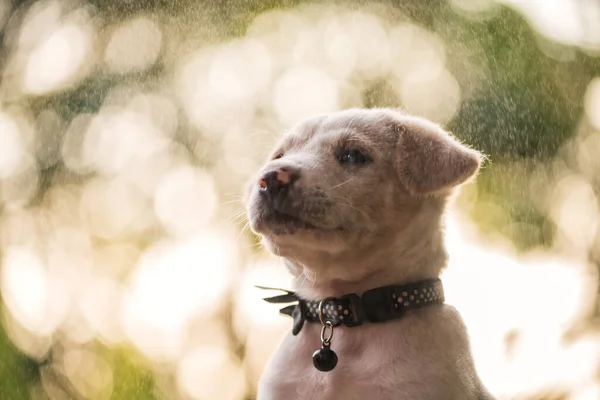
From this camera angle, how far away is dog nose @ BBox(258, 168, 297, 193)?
113 centimetres

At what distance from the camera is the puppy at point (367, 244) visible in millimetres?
1124

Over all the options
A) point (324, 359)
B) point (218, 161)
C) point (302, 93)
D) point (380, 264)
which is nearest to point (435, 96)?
point (302, 93)

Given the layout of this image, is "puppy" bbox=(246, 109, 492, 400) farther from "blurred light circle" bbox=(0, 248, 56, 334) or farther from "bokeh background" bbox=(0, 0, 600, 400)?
"blurred light circle" bbox=(0, 248, 56, 334)

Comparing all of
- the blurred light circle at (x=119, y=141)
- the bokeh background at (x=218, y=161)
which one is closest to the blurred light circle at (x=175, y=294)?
the bokeh background at (x=218, y=161)

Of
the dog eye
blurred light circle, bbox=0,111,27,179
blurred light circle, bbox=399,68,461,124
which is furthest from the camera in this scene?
blurred light circle, bbox=0,111,27,179

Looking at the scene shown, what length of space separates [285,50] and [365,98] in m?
0.27

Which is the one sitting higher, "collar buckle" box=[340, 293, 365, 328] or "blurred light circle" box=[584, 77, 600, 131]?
"blurred light circle" box=[584, 77, 600, 131]

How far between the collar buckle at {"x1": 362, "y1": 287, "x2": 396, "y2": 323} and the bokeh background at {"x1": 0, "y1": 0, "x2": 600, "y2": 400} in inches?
26.6

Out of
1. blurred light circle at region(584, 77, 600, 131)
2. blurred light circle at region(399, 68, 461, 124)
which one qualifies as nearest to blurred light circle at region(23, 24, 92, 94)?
blurred light circle at region(399, 68, 461, 124)

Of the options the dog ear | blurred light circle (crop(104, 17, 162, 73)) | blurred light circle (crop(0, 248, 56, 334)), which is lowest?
blurred light circle (crop(0, 248, 56, 334))

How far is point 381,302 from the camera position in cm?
118

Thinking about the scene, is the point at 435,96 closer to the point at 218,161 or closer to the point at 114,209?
the point at 218,161

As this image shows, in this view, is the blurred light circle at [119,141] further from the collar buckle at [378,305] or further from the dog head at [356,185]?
the collar buckle at [378,305]

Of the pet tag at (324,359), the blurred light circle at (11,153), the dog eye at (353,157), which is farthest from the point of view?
the blurred light circle at (11,153)
